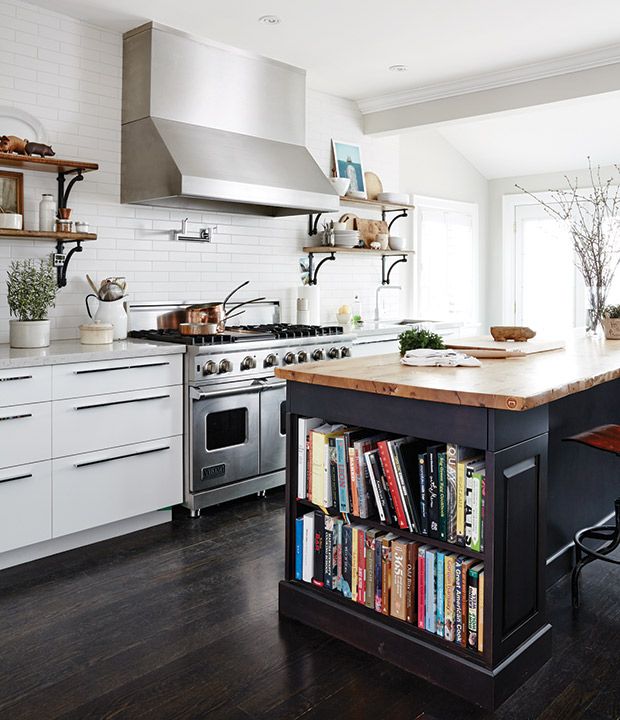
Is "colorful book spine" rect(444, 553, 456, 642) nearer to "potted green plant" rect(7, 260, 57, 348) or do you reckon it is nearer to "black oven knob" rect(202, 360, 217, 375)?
"black oven knob" rect(202, 360, 217, 375)

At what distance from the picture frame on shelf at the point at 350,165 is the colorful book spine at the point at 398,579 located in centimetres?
397

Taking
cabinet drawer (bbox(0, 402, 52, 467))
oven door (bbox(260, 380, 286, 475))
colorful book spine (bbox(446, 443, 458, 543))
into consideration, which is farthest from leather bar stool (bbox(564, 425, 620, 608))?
cabinet drawer (bbox(0, 402, 52, 467))

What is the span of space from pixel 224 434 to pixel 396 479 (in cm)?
187

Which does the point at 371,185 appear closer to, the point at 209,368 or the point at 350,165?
the point at 350,165

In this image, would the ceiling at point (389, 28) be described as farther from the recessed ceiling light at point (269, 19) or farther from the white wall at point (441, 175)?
the white wall at point (441, 175)

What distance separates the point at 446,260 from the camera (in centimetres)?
736

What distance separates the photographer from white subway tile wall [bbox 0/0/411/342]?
13.0ft

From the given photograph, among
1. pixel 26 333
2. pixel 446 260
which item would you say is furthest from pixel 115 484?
pixel 446 260

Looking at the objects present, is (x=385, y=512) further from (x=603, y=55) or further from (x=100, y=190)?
(x=603, y=55)

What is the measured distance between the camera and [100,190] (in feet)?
14.2

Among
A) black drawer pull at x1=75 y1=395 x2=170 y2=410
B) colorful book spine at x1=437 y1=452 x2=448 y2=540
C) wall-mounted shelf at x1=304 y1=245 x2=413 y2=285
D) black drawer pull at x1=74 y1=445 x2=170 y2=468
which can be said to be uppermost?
wall-mounted shelf at x1=304 y1=245 x2=413 y2=285

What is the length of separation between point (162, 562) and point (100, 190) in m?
2.31

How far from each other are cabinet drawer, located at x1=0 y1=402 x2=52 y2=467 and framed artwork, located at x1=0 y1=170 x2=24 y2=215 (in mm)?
1281

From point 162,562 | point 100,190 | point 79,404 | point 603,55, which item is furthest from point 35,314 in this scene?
point 603,55
